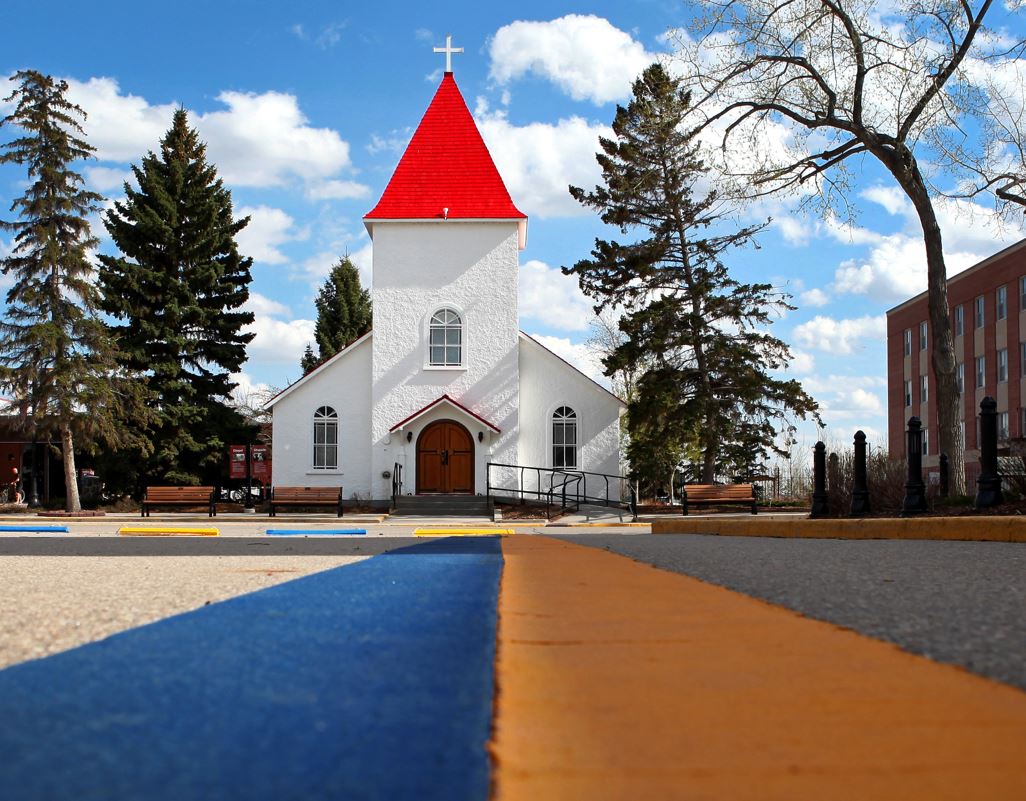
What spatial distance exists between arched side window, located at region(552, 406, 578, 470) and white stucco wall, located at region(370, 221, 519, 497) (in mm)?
1498

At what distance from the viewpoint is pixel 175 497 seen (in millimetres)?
31031

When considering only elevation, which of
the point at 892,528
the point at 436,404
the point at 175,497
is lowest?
the point at 175,497

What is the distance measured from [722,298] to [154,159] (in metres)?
24.4

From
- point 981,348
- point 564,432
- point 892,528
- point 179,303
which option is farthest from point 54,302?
point 981,348

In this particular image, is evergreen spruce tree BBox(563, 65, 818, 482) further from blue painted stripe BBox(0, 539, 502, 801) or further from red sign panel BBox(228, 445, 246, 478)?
blue painted stripe BBox(0, 539, 502, 801)

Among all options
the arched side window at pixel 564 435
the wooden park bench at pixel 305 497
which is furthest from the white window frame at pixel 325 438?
the arched side window at pixel 564 435

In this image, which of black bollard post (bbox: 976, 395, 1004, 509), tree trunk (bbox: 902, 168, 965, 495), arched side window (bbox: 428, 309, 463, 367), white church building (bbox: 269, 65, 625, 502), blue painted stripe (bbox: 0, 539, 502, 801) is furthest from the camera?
arched side window (bbox: 428, 309, 463, 367)

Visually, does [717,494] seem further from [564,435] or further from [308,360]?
[308,360]

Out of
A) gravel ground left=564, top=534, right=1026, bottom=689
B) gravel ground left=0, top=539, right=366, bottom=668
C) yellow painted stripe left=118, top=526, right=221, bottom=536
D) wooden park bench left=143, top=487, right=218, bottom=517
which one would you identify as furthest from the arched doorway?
gravel ground left=0, top=539, right=366, bottom=668

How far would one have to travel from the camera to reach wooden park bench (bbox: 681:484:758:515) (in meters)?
29.4

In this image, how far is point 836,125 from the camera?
735 inches

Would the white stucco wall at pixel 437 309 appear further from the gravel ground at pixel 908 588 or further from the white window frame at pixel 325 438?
the gravel ground at pixel 908 588

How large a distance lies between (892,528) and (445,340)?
23.0 metres

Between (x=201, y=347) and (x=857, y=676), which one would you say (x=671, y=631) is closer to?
(x=857, y=676)
